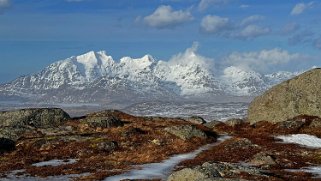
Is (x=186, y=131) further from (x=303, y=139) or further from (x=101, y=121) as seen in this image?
(x=303, y=139)

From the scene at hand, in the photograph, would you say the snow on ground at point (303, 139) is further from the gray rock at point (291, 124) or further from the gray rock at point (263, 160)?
the gray rock at point (263, 160)

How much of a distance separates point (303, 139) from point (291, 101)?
14681mm

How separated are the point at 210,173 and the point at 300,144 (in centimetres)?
3303

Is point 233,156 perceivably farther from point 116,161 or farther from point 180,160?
point 116,161

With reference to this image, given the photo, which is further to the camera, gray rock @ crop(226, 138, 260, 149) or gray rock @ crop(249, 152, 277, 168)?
gray rock @ crop(226, 138, 260, 149)

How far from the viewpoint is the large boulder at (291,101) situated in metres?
75.5

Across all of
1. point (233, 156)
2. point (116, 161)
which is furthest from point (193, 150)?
point (116, 161)

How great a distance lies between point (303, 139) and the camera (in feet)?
206

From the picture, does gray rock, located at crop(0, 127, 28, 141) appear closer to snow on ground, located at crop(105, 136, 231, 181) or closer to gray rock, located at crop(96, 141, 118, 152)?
gray rock, located at crop(96, 141, 118, 152)

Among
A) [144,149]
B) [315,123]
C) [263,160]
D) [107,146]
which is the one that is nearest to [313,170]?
[263,160]

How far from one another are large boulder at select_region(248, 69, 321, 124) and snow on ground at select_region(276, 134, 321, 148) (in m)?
10.6

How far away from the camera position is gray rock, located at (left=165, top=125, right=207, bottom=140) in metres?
59.9

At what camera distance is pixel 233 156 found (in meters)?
49.8

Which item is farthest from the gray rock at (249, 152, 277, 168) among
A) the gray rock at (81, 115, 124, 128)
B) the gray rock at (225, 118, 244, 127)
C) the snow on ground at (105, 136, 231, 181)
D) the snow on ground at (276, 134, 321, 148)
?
the gray rock at (225, 118, 244, 127)
